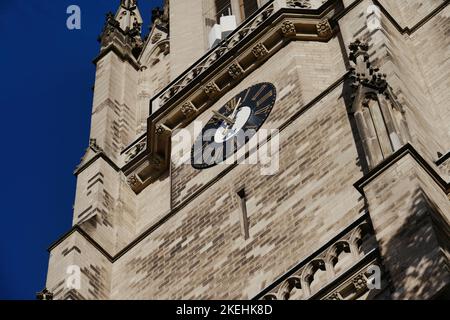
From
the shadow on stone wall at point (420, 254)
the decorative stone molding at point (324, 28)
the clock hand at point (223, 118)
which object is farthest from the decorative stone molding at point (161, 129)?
the shadow on stone wall at point (420, 254)

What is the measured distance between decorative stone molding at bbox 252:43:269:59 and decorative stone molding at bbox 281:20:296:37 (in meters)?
0.46

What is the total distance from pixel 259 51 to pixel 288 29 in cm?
68

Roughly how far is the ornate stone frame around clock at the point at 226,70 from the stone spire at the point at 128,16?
6.69 metres

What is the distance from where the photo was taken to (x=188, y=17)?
31234mm

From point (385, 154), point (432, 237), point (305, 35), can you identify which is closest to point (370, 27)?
point (305, 35)

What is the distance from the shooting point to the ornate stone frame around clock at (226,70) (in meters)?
25.9

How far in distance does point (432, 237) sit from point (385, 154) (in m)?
2.62

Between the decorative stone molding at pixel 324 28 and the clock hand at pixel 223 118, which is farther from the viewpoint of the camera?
the decorative stone molding at pixel 324 28

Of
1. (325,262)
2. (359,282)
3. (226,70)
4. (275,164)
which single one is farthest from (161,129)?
(359,282)

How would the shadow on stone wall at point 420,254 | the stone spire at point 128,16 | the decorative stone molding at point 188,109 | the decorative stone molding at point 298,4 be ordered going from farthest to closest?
1. the stone spire at point 128,16
2. the decorative stone molding at point 298,4
3. the decorative stone molding at point 188,109
4. the shadow on stone wall at point 420,254

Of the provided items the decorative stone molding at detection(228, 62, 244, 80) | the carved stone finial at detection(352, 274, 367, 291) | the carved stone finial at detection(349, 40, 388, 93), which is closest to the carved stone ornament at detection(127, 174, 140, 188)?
the decorative stone molding at detection(228, 62, 244, 80)

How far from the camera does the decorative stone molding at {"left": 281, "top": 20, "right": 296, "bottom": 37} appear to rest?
1016 inches

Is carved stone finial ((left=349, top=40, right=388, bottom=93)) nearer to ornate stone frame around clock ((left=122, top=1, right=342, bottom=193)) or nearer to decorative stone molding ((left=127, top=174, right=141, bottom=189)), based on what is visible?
ornate stone frame around clock ((left=122, top=1, right=342, bottom=193))

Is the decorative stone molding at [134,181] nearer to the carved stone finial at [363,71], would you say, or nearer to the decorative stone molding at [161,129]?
the decorative stone molding at [161,129]
